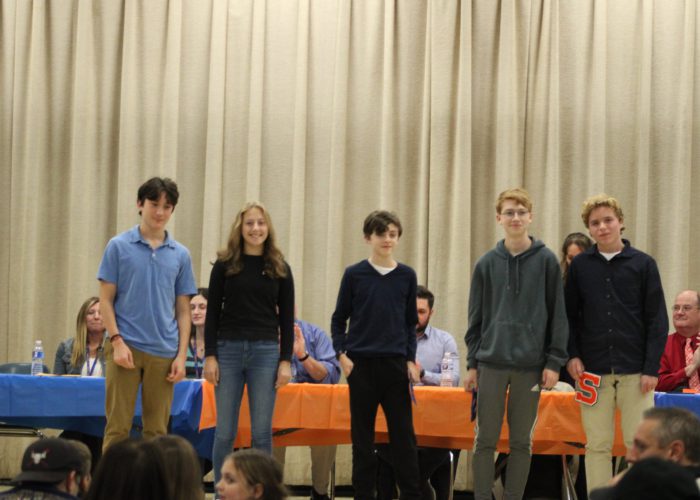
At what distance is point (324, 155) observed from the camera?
723 centimetres

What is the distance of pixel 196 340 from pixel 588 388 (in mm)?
2553

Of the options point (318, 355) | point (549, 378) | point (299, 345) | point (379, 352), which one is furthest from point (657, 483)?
point (318, 355)

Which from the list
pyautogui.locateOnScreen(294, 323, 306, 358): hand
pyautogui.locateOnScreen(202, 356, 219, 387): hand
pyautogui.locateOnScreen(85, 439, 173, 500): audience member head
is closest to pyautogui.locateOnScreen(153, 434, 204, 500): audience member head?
pyautogui.locateOnScreen(85, 439, 173, 500): audience member head

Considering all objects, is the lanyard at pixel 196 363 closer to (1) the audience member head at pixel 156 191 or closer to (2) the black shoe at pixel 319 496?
(2) the black shoe at pixel 319 496

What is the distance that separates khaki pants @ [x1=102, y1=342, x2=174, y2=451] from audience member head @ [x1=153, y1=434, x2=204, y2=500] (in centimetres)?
194

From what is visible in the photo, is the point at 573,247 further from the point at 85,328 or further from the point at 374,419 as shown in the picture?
the point at 85,328

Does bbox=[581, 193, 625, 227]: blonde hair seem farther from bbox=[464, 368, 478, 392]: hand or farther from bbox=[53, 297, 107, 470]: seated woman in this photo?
bbox=[53, 297, 107, 470]: seated woman

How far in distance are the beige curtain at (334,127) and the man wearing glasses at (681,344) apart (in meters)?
1.23

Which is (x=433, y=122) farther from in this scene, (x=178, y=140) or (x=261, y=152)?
→ (x=178, y=140)

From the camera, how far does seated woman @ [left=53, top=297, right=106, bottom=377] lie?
5.72m

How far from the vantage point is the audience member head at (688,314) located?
18.3ft

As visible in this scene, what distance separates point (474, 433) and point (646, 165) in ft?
10.2

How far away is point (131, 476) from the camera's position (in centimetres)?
227

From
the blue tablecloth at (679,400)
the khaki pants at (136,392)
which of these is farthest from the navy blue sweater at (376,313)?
the blue tablecloth at (679,400)
